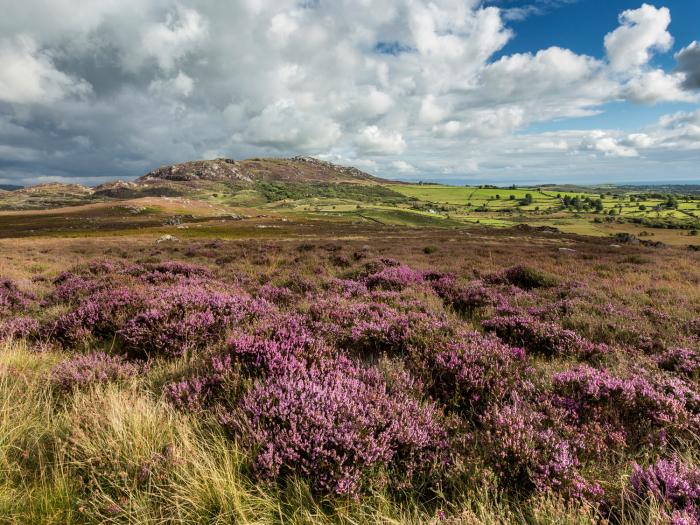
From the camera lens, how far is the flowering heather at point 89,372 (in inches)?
153

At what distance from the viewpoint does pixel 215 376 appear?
373cm

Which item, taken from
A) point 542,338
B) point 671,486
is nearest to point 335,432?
point 671,486

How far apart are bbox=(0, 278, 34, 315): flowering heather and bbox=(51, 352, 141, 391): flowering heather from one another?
5229 millimetres

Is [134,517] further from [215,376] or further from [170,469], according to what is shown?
[215,376]

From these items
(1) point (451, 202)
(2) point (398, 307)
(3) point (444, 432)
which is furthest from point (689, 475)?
(1) point (451, 202)

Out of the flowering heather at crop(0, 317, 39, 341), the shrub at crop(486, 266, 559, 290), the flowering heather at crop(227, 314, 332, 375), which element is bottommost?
the shrub at crop(486, 266, 559, 290)

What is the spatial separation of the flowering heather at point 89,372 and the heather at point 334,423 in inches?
0.8

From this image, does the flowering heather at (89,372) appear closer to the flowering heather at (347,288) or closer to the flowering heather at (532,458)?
the flowering heather at (532,458)

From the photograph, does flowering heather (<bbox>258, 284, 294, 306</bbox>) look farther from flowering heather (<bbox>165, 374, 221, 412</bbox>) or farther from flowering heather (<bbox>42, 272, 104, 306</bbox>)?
flowering heather (<bbox>165, 374, 221, 412</bbox>)

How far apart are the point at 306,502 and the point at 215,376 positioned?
1.84 meters

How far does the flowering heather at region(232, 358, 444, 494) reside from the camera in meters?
2.55

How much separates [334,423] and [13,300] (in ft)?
32.5

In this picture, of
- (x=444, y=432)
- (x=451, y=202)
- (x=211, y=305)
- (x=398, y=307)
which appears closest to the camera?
(x=444, y=432)

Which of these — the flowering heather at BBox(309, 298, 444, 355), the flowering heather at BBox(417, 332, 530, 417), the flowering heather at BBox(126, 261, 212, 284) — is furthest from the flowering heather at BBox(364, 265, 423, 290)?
the flowering heather at BBox(417, 332, 530, 417)
